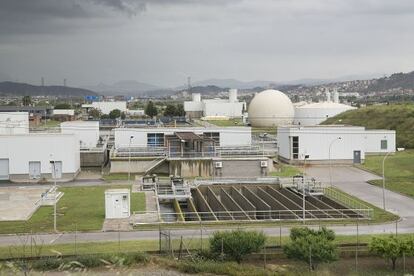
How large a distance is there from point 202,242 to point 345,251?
5615mm

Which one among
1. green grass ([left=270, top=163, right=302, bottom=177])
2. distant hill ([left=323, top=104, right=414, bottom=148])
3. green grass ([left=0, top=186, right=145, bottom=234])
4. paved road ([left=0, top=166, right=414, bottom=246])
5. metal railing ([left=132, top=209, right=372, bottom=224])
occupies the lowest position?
metal railing ([left=132, top=209, right=372, bottom=224])

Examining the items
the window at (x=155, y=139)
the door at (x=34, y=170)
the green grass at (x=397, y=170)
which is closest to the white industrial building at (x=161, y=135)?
the window at (x=155, y=139)

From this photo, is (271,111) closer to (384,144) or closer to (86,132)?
(384,144)

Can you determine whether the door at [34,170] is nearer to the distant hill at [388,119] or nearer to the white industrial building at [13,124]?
the white industrial building at [13,124]

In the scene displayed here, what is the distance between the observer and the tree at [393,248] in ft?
66.7

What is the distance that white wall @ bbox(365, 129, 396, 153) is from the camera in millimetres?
60250

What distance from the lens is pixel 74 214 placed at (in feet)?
103

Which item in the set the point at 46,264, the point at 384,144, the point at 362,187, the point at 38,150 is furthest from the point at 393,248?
the point at 384,144

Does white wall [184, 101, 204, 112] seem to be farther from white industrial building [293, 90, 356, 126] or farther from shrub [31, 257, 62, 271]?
shrub [31, 257, 62, 271]

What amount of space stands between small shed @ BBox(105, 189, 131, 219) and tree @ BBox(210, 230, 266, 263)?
396 inches

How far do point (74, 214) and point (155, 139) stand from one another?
25.7 m

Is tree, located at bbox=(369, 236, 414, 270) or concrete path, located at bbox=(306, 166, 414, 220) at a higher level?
tree, located at bbox=(369, 236, 414, 270)

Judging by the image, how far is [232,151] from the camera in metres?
51.8

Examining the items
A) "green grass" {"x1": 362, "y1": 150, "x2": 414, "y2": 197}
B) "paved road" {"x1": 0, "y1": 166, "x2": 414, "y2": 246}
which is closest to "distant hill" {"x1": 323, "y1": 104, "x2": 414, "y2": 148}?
"green grass" {"x1": 362, "y1": 150, "x2": 414, "y2": 197}
